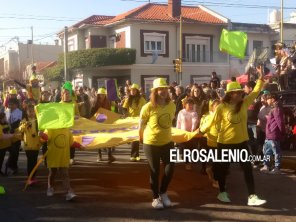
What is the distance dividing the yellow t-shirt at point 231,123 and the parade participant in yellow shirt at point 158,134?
739 mm

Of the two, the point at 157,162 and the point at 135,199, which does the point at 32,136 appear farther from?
the point at 157,162

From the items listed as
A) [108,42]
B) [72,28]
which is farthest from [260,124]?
[72,28]

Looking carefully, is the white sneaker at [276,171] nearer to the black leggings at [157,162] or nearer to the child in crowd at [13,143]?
the black leggings at [157,162]

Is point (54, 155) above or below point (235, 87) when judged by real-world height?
below

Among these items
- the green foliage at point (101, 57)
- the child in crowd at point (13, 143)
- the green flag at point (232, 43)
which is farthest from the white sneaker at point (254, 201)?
the green foliage at point (101, 57)

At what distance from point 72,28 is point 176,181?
33716mm

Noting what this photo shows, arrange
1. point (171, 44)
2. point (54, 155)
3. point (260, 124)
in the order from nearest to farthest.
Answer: point (54, 155)
point (260, 124)
point (171, 44)

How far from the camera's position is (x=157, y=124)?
641cm

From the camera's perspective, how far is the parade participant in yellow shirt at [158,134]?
6414 millimetres

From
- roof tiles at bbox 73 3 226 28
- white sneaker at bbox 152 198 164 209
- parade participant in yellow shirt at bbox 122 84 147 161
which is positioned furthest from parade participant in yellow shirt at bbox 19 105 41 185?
roof tiles at bbox 73 3 226 28

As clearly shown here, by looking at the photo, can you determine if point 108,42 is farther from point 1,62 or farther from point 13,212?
point 1,62

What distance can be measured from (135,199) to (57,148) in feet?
4.82

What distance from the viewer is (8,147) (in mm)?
9180

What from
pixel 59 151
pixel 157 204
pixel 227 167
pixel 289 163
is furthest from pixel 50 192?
pixel 289 163
